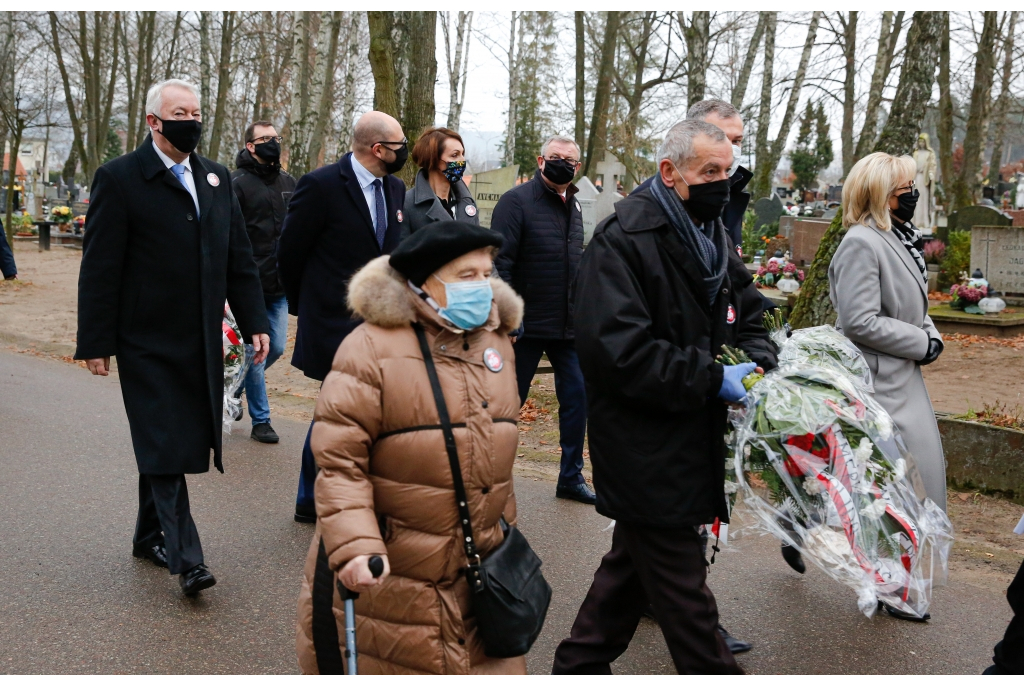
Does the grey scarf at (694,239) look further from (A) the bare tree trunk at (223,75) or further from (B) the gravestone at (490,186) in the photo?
(A) the bare tree trunk at (223,75)

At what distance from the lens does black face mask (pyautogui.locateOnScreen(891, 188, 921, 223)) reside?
434 centimetres

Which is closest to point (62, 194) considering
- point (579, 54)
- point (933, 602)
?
point (579, 54)

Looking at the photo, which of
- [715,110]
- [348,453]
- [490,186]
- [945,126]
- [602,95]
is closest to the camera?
[348,453]

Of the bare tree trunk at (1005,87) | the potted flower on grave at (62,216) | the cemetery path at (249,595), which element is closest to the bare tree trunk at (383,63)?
the cemetery path at (249,595)

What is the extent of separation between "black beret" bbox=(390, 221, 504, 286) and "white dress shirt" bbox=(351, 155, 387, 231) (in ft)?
7.03

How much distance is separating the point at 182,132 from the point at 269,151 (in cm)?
275

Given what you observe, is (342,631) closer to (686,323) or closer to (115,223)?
(686,323)

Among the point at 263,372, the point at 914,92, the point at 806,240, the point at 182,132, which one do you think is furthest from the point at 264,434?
the point at 806,240

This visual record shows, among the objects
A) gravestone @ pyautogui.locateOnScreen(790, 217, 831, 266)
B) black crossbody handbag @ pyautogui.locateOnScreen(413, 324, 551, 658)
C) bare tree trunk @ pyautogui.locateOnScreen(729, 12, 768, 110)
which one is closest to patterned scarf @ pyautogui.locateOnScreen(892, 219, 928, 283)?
black crossbody handbag @ pyautogui.locateOnScreen(413, 324, 551, 658)

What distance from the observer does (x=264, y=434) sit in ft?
22.8

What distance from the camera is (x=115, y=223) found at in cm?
413

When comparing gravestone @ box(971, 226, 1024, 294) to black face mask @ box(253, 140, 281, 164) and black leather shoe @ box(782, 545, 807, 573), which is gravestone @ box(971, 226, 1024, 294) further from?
black leather shoe @ box(782, 545, 807, 573)

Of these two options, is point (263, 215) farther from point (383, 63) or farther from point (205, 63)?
point (205, 63)

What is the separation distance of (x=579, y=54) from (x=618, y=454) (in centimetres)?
2593
